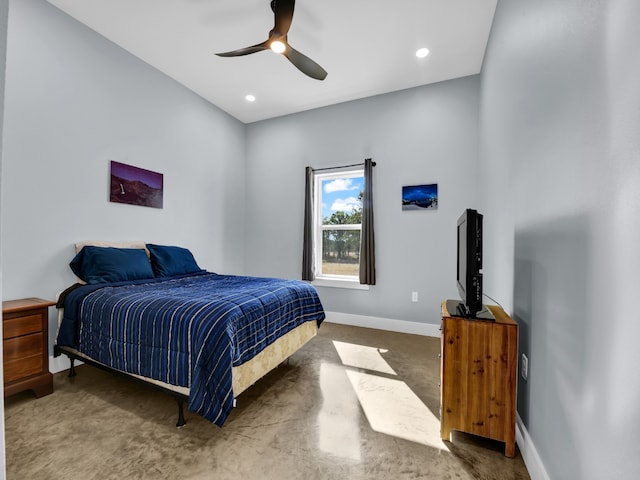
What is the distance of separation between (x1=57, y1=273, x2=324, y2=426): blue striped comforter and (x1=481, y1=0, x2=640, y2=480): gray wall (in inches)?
62.0

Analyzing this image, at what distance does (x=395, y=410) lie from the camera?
196 centimetres

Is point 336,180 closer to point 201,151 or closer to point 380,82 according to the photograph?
point 380,82

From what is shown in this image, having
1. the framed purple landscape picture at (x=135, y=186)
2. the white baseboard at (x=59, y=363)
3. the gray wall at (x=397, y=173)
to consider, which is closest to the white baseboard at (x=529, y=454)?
the gray wall at (x=397, y=173)

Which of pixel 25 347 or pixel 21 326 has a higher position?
pixel 21 326

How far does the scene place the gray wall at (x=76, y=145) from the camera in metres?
2.26

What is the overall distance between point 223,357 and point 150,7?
2.99 metres

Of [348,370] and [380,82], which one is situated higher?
[380,82]

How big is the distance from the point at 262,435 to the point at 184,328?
2.62 ft

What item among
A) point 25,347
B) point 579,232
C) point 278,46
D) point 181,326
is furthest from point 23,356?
point 579,232

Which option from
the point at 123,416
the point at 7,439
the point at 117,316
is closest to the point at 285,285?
the point at 117,316

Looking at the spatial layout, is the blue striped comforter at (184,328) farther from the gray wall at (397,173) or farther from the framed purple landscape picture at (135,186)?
the gray wall at (397,173)

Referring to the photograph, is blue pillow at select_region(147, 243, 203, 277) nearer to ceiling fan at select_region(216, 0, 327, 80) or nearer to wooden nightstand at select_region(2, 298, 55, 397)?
wooden nightstand at select_region(2, 298, 55, 397)

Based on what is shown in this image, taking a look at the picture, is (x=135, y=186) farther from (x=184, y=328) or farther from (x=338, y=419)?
(x=338, y=419)

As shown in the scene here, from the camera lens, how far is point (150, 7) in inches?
96.6
